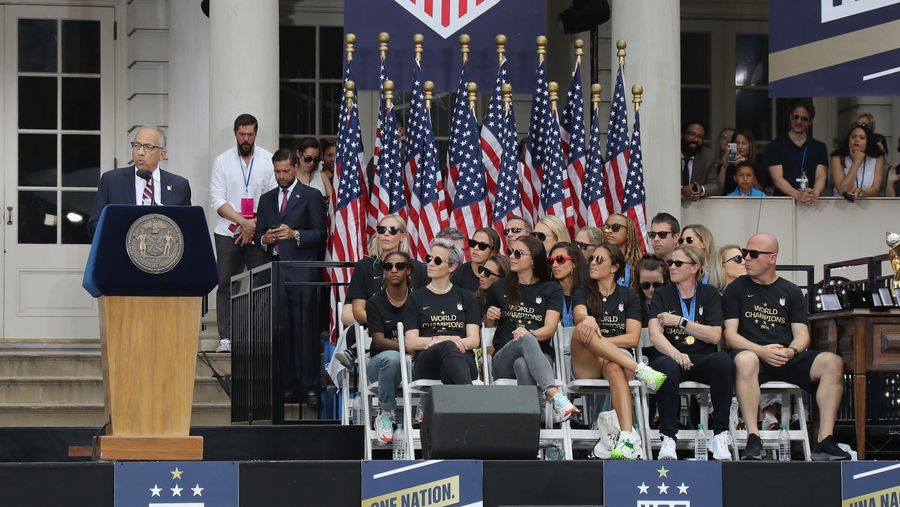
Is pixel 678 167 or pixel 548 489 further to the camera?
pixel 678 167

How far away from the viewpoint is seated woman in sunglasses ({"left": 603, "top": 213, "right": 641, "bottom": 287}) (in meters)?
13.0

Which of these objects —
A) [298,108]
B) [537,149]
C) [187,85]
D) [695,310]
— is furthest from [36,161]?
[695,310]

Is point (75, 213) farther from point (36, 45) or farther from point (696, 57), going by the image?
point (696, 57)

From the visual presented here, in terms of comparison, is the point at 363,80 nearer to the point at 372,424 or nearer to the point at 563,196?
the point at 563,196

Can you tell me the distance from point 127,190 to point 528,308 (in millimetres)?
3202

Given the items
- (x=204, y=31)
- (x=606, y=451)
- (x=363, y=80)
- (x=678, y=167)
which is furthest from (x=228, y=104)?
(x=606, y=451)

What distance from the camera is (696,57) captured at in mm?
19344

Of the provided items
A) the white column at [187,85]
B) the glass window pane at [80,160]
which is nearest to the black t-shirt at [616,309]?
the white column at [187,85]

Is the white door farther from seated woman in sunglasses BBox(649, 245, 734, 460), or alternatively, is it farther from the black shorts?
the black shorts

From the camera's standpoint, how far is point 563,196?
15.0 metres

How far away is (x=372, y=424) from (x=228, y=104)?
4.10 metres

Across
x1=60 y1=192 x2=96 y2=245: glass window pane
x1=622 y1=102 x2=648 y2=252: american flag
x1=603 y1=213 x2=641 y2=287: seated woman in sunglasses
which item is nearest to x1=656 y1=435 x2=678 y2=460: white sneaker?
x1=603 y1=213 x2=641 y2=287: seated woman in sunglasses

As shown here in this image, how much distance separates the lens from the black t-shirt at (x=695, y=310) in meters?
11.7

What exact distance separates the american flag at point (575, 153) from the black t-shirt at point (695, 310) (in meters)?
3.24
